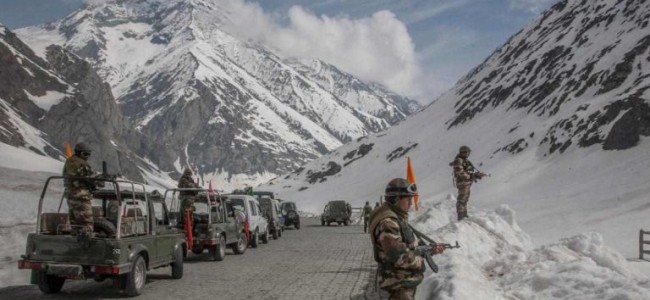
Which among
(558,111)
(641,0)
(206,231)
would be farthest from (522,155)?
(206,231)

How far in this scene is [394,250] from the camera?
5742 mm

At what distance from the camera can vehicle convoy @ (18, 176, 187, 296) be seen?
34.3ft

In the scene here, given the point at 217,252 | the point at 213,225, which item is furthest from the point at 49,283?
the point at 217,252

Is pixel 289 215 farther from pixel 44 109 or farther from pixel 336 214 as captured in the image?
pixel 44 109

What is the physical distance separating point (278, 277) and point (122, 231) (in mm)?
4223

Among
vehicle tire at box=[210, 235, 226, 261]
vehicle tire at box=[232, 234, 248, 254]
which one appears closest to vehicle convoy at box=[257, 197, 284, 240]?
vehicle tire at box=[232, 234, 248, 254]

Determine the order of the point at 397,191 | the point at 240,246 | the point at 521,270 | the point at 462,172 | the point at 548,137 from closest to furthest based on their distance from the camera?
1. the point at 397,191
2. the point at 521,270
3. the point at 462,172
4. the point at 240,246
5. the point at 548,137

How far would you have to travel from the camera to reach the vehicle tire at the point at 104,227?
1104 centimetres

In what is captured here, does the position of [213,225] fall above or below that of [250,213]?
below

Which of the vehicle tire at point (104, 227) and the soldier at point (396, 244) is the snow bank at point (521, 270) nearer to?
the soldier at point (396, 244)

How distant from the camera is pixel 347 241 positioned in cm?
2633

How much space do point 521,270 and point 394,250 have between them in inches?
234

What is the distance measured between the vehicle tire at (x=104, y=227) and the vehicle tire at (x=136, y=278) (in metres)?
0.69

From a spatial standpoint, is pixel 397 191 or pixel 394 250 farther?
pixel 397 191
